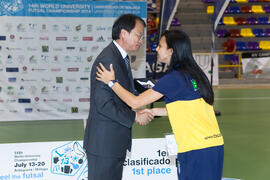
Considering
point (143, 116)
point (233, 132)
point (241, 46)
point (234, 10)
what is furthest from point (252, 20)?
point (143, 116)

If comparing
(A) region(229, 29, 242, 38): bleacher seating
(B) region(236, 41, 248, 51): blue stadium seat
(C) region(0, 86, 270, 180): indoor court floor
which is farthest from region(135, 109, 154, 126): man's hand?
(A) region(229, 29, 242, 38): bleacher seating

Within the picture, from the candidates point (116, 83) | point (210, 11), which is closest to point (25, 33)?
point (116, 83)

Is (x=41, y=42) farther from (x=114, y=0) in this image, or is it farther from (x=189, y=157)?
(x=189, y=157)

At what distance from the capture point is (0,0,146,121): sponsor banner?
9.11m

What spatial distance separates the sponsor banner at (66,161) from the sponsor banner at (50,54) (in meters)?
5.05

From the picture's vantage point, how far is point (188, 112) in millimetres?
2773

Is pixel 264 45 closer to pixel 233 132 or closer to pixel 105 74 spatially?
pixel 233 132

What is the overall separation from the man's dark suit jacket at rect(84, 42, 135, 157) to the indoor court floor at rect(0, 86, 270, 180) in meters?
2.90

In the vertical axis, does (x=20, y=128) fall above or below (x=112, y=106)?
below

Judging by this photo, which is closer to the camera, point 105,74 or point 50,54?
point 105,74

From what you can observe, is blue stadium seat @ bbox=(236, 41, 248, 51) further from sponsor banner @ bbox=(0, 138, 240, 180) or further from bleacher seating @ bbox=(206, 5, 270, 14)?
sponsor banner @ bbox=(0, 138, 240, 180)

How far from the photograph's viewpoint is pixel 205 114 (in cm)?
281

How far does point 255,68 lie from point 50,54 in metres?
9.52

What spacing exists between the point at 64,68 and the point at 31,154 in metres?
5.16
